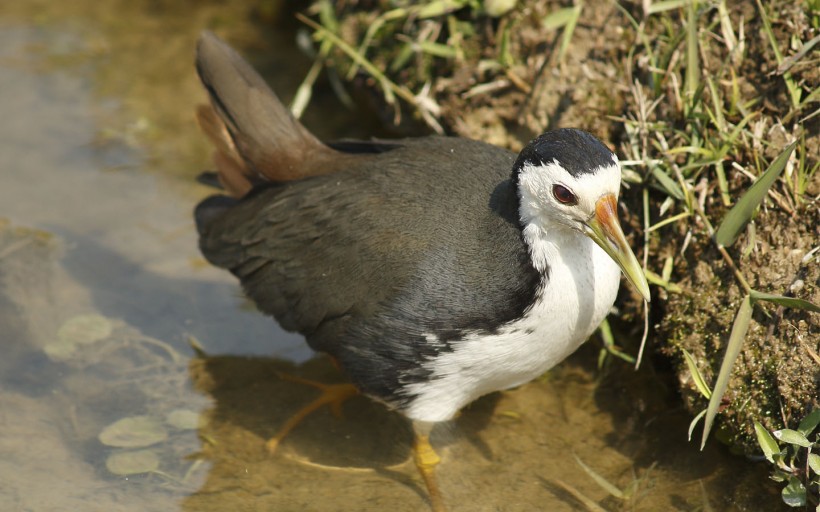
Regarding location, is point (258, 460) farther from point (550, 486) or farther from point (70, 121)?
point (70, 121)

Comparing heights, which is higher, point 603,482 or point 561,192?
point 561,192

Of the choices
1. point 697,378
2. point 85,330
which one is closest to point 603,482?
point 697,378

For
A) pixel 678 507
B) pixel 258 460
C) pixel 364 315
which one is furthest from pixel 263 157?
pixel 678 507

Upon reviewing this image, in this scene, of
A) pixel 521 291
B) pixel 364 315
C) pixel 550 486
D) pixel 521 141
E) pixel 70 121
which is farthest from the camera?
pixel 70 121

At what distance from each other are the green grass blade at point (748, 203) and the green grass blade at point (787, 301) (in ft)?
0.92

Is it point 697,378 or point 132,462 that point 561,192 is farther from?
point 132,462

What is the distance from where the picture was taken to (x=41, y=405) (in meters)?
4.72

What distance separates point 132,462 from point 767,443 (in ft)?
9.23

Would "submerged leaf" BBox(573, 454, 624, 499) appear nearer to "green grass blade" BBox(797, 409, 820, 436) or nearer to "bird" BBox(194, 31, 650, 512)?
"bird" BBox(194, 31, 650, 512)

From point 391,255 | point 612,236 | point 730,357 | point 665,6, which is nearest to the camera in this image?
point 612,236

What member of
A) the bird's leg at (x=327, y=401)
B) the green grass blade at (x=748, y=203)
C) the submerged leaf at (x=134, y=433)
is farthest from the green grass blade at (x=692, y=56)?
the submerged leaf at (x=134, y=433)

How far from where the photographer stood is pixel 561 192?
3.65 m

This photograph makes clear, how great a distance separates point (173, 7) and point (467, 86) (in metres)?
3.39

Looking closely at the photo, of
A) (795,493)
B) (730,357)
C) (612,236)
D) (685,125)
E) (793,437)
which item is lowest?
(795,493)
